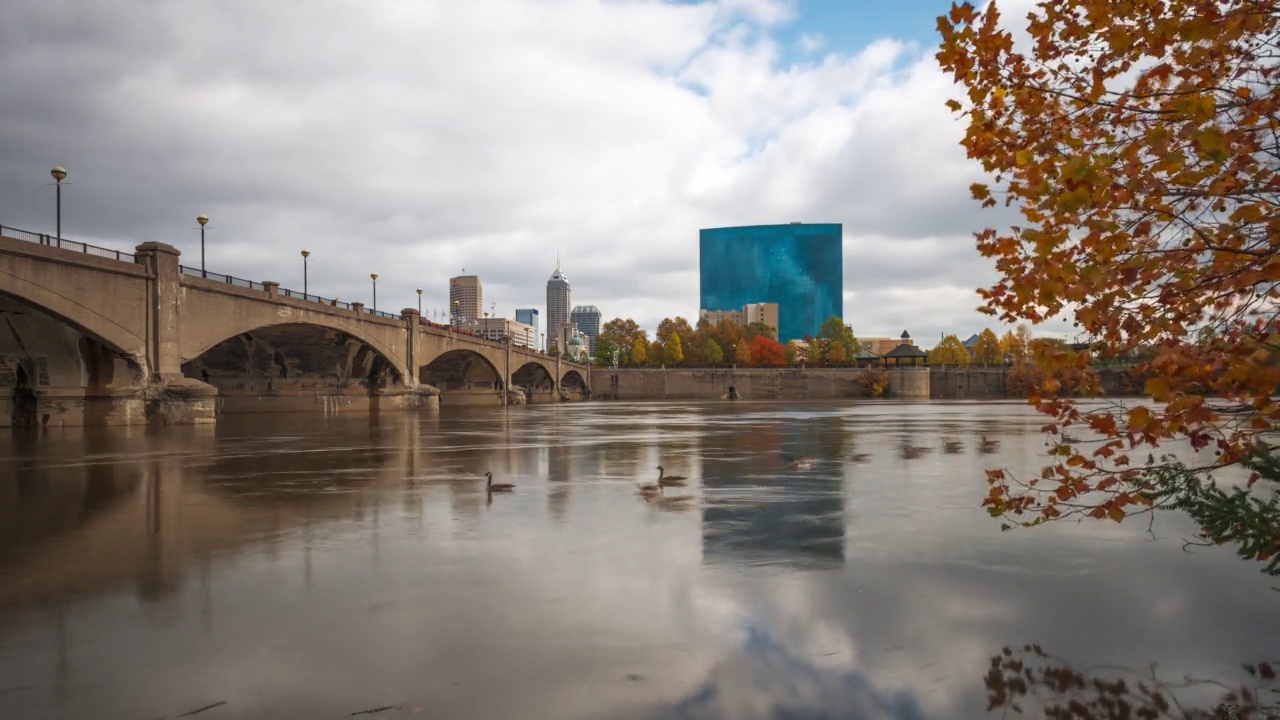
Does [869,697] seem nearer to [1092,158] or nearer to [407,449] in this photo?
[1092,158]

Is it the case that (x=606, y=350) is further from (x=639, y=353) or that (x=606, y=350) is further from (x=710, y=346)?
(x=710, y=346)

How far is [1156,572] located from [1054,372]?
5.51 metres

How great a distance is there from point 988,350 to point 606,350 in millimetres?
80516

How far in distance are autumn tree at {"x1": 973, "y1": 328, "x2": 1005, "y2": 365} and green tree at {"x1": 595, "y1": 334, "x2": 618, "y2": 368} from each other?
77.0 meters

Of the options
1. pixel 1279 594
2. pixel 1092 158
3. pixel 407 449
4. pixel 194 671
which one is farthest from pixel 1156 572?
pixel 407 449

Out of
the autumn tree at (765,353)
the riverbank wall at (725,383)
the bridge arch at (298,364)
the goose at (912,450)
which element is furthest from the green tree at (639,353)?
the goose at (912,450)

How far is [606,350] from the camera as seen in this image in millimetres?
162000

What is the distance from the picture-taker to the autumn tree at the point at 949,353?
6417 inches

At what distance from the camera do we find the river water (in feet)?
17.1

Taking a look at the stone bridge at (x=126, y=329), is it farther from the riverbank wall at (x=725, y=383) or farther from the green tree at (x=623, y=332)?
the green tree at (x=623, y=332)

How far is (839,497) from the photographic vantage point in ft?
44.8

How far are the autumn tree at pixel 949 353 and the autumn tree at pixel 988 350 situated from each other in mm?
2437

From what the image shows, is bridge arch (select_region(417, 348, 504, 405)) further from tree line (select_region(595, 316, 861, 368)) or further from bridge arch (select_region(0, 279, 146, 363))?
tree line (select_region(595, 316, 861, 368))

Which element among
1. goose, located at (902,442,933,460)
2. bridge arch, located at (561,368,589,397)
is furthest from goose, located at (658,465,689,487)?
bridge arch, located at (561,368,589,397)
